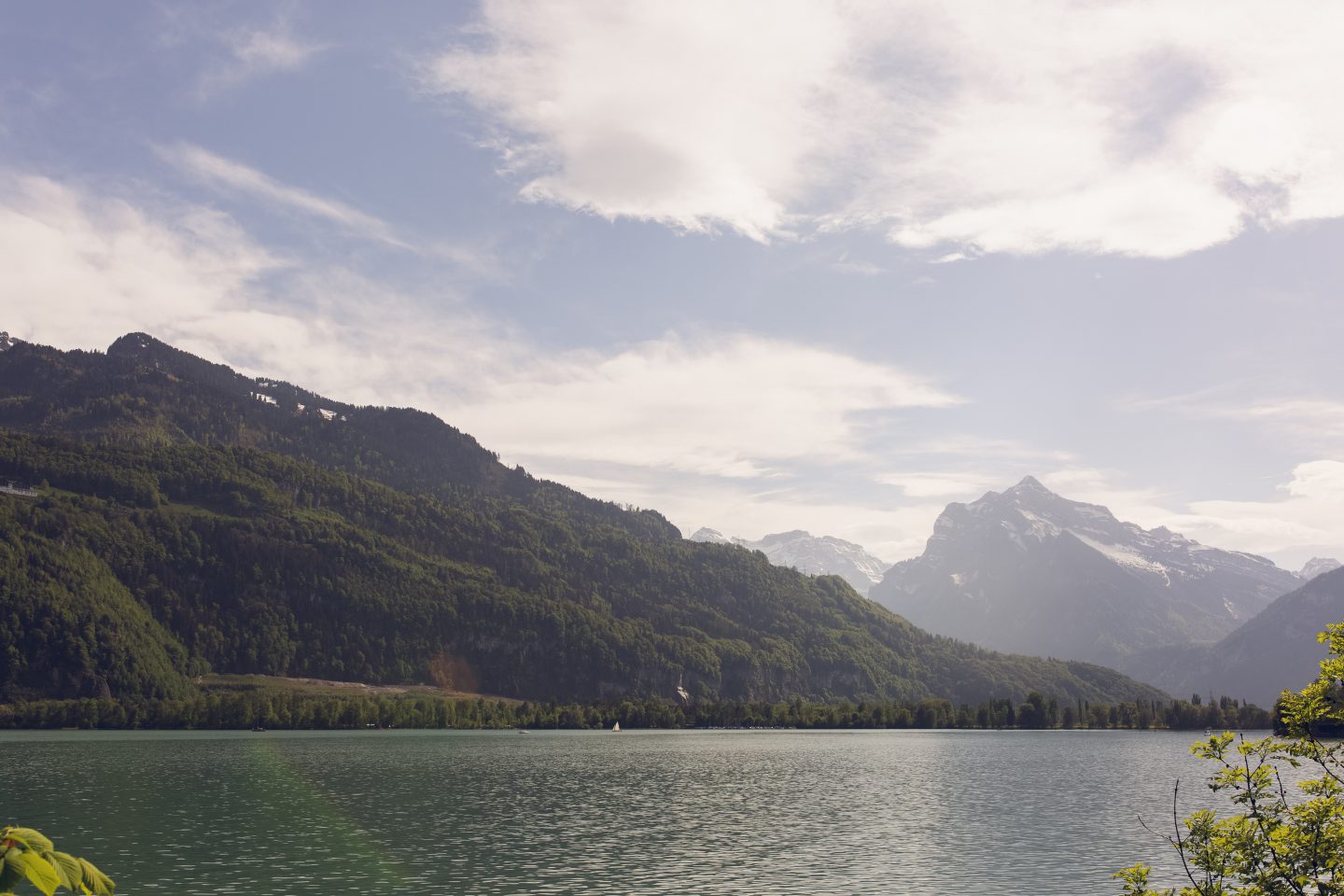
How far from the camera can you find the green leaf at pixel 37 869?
1327 centimetres

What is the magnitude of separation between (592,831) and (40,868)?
10226 centimetres

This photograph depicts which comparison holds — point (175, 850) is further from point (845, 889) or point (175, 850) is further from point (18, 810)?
point (845, 889)

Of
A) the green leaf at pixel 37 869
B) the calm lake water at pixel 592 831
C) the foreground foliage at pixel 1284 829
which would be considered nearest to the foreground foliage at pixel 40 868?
the green leaf at pixel 37 869

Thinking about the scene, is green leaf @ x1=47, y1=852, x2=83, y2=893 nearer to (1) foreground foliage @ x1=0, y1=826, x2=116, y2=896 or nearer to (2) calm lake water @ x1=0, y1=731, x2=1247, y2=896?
(1) foreground foliage @ x1=0, y1=826, x2=116, y2=896

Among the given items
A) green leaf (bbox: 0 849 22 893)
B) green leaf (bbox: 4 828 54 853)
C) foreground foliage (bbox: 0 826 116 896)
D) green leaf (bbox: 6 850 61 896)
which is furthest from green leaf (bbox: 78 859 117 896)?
green leaf (bbox: 0 849 22 893)

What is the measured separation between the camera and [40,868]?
1331cm

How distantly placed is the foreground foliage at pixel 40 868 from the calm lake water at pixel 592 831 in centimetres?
6737

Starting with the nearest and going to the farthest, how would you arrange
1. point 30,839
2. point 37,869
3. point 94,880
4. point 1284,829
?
1. point 37,869
2. point 30,839
3. point 94,880
4. point 1284,829

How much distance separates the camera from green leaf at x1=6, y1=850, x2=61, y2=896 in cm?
1327

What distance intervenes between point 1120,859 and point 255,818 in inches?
3697

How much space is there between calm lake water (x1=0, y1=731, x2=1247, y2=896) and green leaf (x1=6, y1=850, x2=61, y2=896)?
68.2 meters

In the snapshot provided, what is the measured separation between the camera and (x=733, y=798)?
14238cm

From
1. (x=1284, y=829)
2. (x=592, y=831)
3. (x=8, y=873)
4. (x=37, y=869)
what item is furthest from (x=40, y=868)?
(x=592, y=831)

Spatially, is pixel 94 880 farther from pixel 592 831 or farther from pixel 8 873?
pixel 592 831
